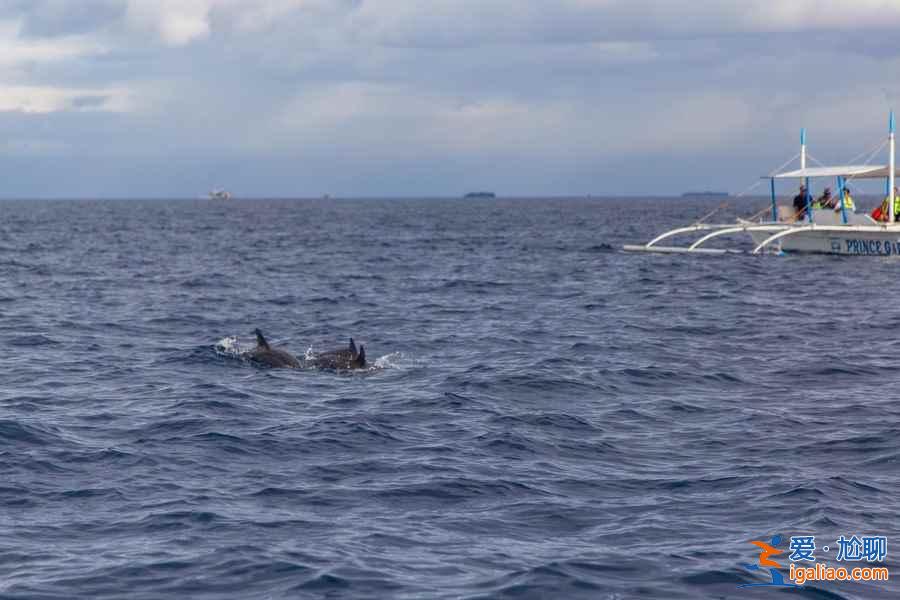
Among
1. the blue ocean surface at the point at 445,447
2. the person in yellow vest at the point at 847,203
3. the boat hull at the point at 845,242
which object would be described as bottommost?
the blue ocean surface at the point at 445,447

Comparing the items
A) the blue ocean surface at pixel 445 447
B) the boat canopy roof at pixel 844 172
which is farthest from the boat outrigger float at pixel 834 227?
the blue ocean surface at pixel 445 447

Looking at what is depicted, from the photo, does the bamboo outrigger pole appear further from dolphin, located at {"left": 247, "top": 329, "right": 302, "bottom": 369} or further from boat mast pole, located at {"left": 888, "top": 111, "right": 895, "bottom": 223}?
dolphin, located at {"left": 247, "top": 329, "right": 302, "bottom": 369}

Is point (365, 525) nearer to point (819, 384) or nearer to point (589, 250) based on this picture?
point (819, 384)

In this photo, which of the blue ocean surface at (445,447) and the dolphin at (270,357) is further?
the dolphin at (270,357)

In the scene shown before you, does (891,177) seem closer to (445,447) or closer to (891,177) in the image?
(891,177)

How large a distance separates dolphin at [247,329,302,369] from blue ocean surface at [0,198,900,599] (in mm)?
296

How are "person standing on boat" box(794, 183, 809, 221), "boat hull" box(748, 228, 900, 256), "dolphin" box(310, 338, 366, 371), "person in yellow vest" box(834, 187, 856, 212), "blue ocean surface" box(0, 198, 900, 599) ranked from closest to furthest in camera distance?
"blue ocean surface" box(0, 198, 900, 599)
"dolphin" box(310, 338, 366, 371)
"boat hull" box(748, 228, 900, 256)
"person in yellow vest" box(834, 187, 856, 212)
"person standing on boat" box(794, 183, 809, 221)

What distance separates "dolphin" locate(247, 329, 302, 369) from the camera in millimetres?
18812

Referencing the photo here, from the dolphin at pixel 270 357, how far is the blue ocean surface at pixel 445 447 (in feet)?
0.97

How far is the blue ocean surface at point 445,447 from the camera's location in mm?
9359

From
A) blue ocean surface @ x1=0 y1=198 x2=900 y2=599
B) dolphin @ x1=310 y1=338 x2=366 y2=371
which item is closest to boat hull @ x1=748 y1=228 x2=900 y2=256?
blue ocean surface @ x1=0 y1=198 x2=900 y2=599

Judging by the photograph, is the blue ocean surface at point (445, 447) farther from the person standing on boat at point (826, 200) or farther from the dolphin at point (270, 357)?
the person standing on boat at point (826, 200)

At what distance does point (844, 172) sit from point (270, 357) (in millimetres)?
30695

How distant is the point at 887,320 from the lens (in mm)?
24781
